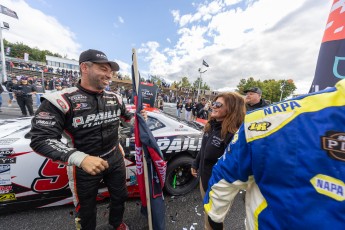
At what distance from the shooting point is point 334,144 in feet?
1.83

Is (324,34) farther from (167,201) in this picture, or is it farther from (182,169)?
(167,201)

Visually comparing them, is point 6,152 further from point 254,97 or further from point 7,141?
point 254,97

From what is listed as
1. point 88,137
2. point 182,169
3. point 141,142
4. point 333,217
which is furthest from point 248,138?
point 182,169

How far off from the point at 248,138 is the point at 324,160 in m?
0.26

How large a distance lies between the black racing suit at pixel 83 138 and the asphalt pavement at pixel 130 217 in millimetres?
403

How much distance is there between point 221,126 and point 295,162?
1089 millimetres

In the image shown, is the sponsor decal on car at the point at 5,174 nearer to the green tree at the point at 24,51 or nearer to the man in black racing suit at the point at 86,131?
the man in black racing suit at the point at 86,131

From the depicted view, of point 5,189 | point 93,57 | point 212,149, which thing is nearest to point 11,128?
point 5,189

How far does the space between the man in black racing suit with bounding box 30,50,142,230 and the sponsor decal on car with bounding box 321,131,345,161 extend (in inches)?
52.7

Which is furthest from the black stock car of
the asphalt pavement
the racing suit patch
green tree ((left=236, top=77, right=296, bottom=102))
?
green tree ((left=236, top=77, right=296, bottom=102))

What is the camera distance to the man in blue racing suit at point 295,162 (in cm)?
56

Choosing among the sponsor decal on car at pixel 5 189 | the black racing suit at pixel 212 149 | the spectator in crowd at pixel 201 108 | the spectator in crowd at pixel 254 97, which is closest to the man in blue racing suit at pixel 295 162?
the black racing suit at pixel 212 149

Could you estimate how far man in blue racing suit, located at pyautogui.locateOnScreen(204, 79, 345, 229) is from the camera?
0.56m

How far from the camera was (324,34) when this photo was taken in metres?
1.34
